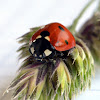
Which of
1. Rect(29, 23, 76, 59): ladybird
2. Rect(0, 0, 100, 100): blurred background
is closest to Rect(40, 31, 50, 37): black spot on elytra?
Rect(29, 23, 76, 59): ladybird

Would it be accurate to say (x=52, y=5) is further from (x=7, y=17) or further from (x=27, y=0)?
(x=7, y=17)

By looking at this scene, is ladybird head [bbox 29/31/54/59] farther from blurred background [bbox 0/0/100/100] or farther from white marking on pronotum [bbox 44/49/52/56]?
blurred background [bbox 0/0/100/100]

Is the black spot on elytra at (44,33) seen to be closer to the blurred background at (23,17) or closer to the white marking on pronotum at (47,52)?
the white marking on pronotum at (47,52)

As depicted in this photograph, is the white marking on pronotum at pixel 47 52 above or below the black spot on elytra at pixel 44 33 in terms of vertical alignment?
below

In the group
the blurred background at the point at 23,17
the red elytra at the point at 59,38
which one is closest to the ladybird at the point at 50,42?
the red elytra at the point at 59,38

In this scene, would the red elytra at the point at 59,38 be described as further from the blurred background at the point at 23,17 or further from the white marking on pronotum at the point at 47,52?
the blurred background at the point at 23,17

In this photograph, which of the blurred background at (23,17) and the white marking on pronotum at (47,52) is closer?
the white marking on pronotum at (47,52)

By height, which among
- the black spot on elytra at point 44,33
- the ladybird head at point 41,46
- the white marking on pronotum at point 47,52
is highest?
the black spot on elytra at point 44,33

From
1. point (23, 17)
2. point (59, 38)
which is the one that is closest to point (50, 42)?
point (59, 38)
